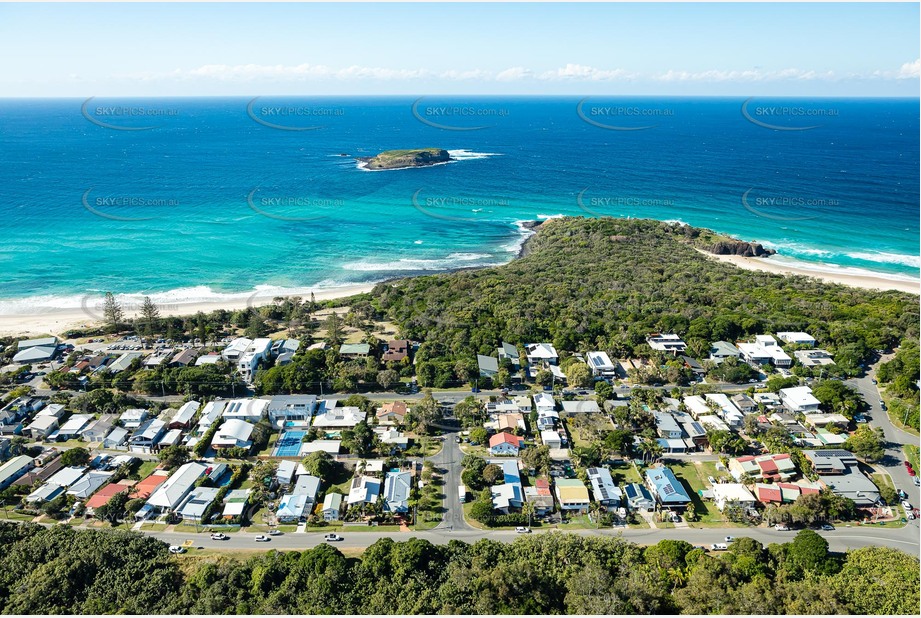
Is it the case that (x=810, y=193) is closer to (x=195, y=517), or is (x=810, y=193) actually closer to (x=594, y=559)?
(x=594, y=559)

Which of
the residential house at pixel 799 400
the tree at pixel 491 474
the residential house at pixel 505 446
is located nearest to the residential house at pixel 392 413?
the residential house at pixel 505 446

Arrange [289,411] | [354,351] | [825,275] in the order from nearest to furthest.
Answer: [289,411]
[354,351]
[825,275]

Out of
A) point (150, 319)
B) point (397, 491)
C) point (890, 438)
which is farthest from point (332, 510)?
point (890, 438)

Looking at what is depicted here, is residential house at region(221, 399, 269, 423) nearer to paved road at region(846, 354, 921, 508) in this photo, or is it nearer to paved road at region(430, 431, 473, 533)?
paved road at region(430, 431, 473, 533)

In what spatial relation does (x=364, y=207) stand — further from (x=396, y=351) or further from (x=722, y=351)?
(x=722, y=351)

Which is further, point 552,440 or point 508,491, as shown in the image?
point 552,440
